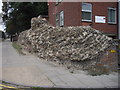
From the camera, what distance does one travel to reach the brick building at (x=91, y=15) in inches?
599

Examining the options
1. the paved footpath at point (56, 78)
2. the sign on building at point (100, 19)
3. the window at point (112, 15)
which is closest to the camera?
the paved footpath at point (56, 78)

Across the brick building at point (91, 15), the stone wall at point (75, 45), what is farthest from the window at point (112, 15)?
the stone wall at point (75, 45)

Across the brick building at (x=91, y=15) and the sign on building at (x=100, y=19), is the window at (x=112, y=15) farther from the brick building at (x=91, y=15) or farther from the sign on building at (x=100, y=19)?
the sign on building at (x=100, y=19)

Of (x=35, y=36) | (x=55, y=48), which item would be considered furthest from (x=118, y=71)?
Result: (x=35, y=36)

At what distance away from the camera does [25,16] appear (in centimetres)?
3091

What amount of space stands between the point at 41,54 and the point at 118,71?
5.11 meters

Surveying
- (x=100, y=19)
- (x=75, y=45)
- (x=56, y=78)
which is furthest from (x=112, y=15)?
(x=56, y=78)

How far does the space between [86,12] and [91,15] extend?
0.51 meters

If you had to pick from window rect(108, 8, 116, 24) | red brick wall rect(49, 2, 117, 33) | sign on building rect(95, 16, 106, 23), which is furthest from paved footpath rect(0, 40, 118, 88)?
window rect(108, 8, 116, 24)

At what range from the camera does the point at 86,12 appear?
51.3 ft

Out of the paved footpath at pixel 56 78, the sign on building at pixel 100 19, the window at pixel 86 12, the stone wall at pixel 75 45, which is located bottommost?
the paved footpath at pixel 56 78

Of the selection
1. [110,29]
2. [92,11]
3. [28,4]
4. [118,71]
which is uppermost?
[28,4]

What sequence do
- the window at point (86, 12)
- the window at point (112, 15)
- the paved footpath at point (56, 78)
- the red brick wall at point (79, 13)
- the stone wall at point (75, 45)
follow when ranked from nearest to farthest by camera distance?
1. the paved footpath at point (56, 78)
2. the stone wall at point (75, 45)
3. the red brick wall at point (79, 13)
4. the window at point (86, 12)
5. the window at point (112, 15)

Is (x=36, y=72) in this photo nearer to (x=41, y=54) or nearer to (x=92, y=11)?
(x=41, y=54)
